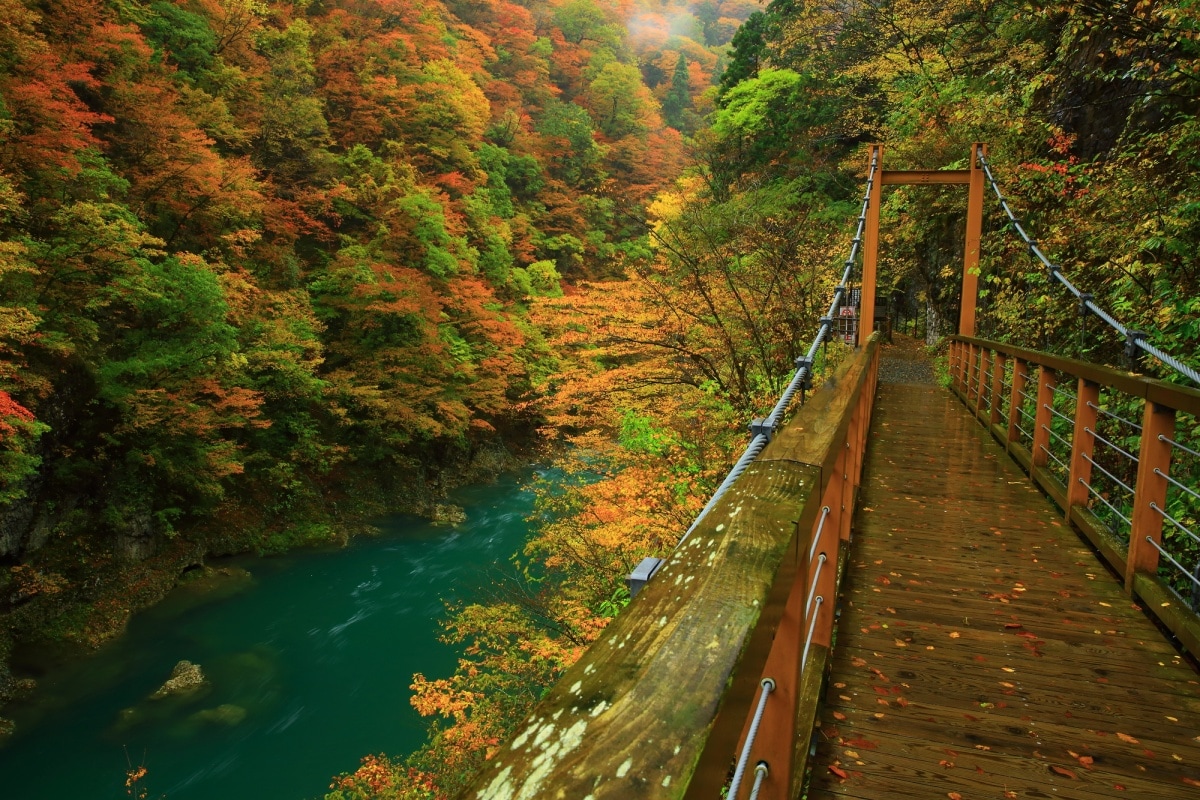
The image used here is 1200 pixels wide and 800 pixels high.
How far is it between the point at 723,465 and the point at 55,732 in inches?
327

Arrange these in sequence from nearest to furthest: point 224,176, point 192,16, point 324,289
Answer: point 224,176 → point 192,16 → point 324,289

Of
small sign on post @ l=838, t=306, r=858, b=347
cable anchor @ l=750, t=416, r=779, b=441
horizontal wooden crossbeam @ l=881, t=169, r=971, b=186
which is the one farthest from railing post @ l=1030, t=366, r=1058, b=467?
horizontal wooden crossbeam @ l=881, t=169, r=971, b=186

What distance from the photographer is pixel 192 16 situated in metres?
13.1

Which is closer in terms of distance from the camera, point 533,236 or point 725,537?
point 725,537

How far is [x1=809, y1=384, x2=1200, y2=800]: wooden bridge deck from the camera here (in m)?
1.81

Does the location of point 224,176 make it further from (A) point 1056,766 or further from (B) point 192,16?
(A) point 1056,766

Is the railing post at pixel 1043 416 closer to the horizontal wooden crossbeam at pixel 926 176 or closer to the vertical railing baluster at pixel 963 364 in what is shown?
the vertical railing baluster at pixel 963 364

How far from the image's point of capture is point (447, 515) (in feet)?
47.6

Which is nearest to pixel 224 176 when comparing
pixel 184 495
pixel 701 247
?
pixel 184 495

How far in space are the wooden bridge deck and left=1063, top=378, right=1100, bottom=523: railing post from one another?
0.22 meters

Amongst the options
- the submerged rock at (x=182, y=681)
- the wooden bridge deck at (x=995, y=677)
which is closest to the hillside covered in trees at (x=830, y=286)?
the wooden bridge deck at (x=995, y=677)

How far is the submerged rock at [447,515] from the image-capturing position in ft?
46.8

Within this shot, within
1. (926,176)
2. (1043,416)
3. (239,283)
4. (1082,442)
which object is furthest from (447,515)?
(1082,442)

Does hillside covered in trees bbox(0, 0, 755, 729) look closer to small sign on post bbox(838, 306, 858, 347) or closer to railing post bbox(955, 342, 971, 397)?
small sign on post bbox(838, 306, 858, 347)
